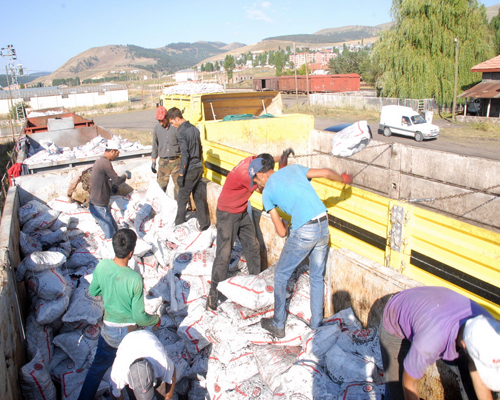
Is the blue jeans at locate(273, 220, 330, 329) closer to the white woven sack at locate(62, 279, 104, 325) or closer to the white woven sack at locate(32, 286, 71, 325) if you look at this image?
the white woven sack at locate(62, 279, 104, 325)

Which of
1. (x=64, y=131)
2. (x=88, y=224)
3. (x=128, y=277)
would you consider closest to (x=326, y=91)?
(x=64, y=131)

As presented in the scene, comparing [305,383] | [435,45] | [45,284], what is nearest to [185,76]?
[435,45]

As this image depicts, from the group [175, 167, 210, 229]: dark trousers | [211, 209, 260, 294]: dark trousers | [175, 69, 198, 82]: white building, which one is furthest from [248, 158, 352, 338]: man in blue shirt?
[175, 69, 198, 82]: white building

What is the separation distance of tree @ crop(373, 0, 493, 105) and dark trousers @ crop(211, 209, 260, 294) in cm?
2362

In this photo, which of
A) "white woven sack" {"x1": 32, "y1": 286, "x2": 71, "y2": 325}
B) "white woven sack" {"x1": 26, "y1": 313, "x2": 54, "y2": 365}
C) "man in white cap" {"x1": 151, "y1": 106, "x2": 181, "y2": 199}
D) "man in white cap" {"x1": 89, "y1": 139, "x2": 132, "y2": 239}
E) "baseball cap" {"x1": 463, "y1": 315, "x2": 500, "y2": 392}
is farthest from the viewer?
"man in white cap" {"x1": 151, "y1": 106, "x2": 181, "y2": 199}

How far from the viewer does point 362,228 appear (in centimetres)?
335

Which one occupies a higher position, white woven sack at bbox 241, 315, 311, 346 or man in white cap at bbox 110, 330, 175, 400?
man in white cap at bbox 110, 330, 175, 400

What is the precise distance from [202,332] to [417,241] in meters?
1.91

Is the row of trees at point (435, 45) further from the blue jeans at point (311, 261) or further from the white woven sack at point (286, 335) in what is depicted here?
the white woven sack at point (286, 335)

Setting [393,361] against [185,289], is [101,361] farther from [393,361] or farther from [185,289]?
[393,361]

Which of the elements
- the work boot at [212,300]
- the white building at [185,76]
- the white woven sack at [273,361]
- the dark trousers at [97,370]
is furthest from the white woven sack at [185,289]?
the white building at [185,76]

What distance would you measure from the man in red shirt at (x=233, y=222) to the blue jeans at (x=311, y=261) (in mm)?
874

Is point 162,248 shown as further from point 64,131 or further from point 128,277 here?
point 64,131

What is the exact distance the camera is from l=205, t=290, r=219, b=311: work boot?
377cm
